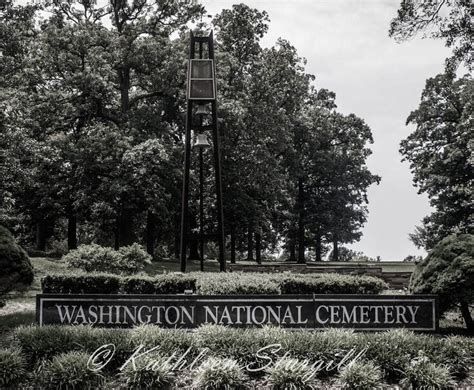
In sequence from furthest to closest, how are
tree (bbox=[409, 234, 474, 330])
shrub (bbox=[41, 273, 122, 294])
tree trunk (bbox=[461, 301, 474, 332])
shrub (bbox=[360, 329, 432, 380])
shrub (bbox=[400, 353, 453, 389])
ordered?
shrub (bbox=[41, 273, 122, 294])
tree trunk (bbox=[461, 301, 474, 332])
tree (bbox=[409, 234, 474, 330])
shrub (bbox=[360, 329, 432, 380])
shrub (bbox=[400, 353, 453, 389])

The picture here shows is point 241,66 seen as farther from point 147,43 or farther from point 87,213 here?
point 87,213

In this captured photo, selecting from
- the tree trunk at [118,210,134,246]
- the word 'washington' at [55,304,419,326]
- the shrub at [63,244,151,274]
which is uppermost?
the tree trunk at [118,210,134,246]

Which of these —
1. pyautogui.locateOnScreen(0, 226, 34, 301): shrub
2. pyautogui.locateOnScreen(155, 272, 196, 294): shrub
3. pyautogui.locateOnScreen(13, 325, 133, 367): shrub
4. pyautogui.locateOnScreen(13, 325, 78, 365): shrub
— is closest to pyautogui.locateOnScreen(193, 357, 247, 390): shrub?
pyautogui.locateOnScreen(13, 325, 133, 367): shrub

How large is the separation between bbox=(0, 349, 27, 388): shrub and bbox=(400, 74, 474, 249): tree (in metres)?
26.7

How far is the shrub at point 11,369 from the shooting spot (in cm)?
751

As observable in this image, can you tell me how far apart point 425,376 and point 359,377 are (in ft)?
3.14

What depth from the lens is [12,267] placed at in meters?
11.6

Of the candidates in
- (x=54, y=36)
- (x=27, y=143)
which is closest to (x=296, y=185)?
(x=54, y=36)

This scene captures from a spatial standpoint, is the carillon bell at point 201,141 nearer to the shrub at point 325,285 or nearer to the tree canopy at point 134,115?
the shrub at point 325,285

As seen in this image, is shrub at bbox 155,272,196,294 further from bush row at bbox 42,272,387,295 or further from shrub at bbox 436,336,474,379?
shrub at bbox 436,336,474,379

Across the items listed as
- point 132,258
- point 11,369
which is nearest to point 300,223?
point 132,258

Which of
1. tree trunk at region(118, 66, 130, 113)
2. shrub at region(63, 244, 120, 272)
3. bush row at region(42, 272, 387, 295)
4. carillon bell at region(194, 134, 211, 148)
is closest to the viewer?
bush row at region(42, 272, 387, 295)

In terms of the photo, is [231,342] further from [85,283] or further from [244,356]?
[85,283]

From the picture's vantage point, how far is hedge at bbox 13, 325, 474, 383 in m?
8.12
